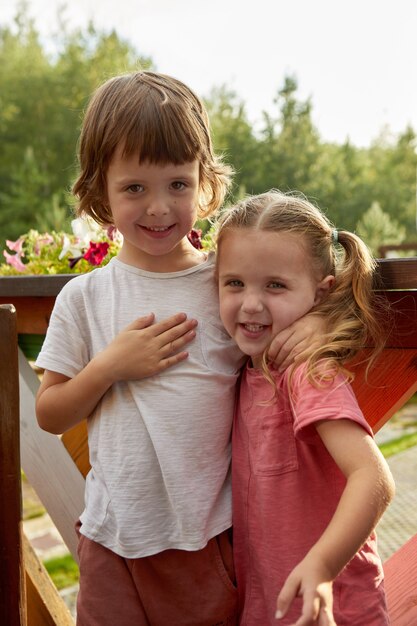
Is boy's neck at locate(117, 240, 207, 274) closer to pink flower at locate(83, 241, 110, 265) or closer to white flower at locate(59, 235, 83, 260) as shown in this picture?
pink flower at locate(83, 241, 110, 265)

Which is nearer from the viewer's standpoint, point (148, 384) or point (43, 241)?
point (148, 384)

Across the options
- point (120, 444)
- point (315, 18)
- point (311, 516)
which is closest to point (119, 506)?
point (120, 444)

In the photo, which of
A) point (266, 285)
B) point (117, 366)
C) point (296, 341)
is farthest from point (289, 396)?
point (117, 366)

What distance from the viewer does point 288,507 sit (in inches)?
53.2

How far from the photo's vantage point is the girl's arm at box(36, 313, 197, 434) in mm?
1449

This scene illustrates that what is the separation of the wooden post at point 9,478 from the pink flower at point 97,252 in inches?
49.5

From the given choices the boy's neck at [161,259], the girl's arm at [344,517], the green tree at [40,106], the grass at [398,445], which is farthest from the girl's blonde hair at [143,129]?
the green tree at [40,106]

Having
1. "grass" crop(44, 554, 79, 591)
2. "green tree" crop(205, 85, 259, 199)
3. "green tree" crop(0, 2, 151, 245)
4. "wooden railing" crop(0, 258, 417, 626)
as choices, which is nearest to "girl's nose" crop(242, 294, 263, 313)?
"wooden railing" crop(0, 258, 417, 626)

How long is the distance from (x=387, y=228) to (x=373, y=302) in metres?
16.8

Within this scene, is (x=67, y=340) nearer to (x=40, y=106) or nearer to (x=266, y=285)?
(x=266, y=285)

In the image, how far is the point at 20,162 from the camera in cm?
2091

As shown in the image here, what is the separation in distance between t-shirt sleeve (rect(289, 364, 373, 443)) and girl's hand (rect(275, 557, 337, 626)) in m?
0.24

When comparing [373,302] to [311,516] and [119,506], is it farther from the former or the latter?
[119,506]

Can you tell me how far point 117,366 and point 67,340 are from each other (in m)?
0.13
